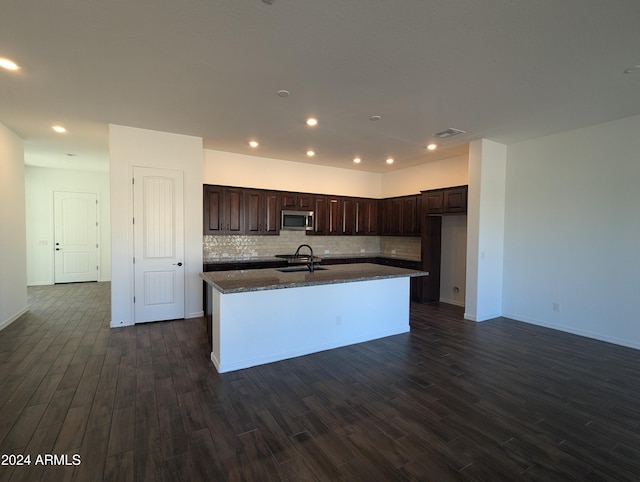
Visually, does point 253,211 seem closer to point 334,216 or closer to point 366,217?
point 334,216

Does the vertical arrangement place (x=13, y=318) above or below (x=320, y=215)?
below

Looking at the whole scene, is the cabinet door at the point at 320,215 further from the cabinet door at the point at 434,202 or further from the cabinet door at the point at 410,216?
the cabinet door at the point at 434,202

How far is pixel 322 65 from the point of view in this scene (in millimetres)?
2859

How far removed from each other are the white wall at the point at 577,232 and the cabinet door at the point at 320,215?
366 cm

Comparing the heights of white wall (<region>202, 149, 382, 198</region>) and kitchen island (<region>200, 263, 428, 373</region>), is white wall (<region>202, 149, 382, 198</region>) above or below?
above

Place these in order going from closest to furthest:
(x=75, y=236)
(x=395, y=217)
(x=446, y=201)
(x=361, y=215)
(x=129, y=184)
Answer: (x=129, y=184) → (x=446, y=201) → (x=395, y=217) → (x=361, y=215) → (x=75, y=236)

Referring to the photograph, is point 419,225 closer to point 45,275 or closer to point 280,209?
point 280,209

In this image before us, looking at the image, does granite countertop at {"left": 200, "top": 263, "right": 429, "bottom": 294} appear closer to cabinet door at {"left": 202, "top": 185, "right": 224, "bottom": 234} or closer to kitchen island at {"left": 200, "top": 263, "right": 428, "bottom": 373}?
kitchen island at {"left": 200, "top": 263, "right": 428, "bottom": 373}

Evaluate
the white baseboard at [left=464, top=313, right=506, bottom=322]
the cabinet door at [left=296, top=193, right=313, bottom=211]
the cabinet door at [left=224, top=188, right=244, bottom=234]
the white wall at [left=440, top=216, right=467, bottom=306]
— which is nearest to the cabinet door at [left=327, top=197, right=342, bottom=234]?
the cabinet door at [left=296, top=193, right=313, bottom=211]

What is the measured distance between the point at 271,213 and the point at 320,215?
1.23 meters

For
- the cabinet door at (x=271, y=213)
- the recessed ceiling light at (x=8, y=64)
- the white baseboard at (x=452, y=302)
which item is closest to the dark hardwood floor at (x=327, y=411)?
the white baseboard at (x=452, y=302)

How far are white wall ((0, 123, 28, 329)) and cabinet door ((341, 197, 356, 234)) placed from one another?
6.10 metres

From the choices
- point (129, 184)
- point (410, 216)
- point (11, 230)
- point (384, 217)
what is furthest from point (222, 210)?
point (410, 216)

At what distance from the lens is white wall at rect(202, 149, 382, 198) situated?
20.4 feet
